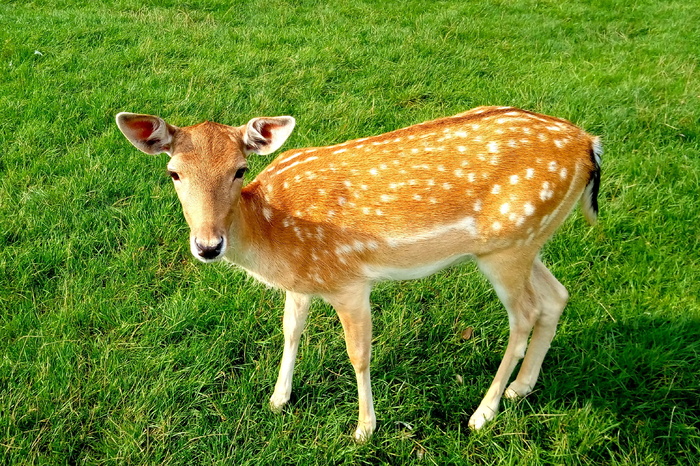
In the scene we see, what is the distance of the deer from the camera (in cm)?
259

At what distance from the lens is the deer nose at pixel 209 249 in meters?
2.26

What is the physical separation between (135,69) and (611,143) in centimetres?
494

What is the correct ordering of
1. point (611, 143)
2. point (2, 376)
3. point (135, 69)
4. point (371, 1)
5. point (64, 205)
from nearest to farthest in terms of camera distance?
point (2, 376), point (64, 205), point (611, 143), point (135, 69), point (371, 1)

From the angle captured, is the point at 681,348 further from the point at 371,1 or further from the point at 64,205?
the point at 371,1

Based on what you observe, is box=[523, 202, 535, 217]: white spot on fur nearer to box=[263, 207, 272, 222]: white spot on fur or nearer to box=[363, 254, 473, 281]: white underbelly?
box=[363, 254, 473, 281]: white underbelly

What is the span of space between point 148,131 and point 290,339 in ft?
4.38

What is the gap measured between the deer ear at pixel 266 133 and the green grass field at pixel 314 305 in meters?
1.19

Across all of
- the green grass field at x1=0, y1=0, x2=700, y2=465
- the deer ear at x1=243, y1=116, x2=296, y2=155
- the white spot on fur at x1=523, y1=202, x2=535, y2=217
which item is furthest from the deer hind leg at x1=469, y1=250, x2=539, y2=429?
the deer ear at x1=243, y1=116, x2=296, y2=155

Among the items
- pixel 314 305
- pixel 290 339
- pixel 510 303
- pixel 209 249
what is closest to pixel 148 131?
pixel 209 249

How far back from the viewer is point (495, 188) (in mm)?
2609

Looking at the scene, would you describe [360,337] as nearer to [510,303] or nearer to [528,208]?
[510,303]

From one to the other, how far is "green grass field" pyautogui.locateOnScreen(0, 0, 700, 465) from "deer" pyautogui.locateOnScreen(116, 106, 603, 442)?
0.32 metres

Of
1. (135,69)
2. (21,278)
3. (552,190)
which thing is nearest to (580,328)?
(552,190)

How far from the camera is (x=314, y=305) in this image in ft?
11.7
